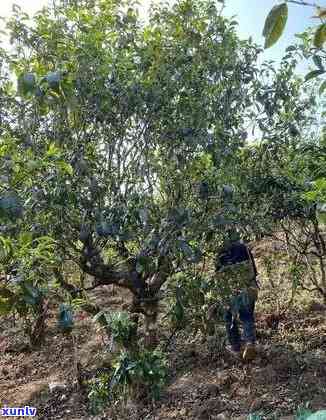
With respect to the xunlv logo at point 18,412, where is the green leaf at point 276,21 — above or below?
above

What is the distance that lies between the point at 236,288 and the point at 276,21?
3.38 meters

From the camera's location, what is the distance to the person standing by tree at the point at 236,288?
14.5 ft

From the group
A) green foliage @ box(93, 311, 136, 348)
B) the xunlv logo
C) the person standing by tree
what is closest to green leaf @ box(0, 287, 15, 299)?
green foliage @ box(93, 311, 136, 348)

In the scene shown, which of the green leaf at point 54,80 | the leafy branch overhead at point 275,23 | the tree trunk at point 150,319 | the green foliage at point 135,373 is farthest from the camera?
the tree trunk at point 150,319

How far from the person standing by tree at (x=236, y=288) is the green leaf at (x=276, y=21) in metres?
3.07

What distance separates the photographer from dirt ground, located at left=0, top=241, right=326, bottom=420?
4.61m

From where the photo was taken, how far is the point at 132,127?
180 inches

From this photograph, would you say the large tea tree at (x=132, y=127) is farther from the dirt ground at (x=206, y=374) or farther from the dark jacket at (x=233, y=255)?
the dirt ground at (x=206, y=374)

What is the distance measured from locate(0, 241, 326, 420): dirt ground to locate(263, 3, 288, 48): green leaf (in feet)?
11.7

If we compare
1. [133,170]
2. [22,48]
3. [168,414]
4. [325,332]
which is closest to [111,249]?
[133,170]

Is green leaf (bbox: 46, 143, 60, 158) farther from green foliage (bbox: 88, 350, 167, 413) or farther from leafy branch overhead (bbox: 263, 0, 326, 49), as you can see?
green foliage (bbox: 88, 350, 167, 413)

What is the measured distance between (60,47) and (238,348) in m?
3.67

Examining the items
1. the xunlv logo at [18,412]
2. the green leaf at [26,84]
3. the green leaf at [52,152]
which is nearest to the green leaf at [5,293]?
the green leaf at [52,152]

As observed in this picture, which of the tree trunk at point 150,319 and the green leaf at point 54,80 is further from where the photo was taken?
the tree trunk at point 150,319
